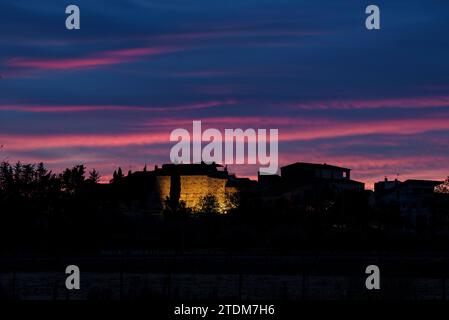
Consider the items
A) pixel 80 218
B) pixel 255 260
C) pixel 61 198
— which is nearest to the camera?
pixel 255 260

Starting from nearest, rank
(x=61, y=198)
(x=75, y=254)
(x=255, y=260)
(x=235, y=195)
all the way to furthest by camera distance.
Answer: (x=255, y=260), (x=75, y=254), (x=61, y=198), (x=235, y=195)

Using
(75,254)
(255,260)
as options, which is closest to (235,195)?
(75,254)

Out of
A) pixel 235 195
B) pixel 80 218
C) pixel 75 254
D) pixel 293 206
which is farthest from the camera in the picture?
pixel 235 195

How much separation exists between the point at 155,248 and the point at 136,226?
17668 mm

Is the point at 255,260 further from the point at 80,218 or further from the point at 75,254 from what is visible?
the point at 80,218

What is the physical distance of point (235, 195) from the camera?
648 feet

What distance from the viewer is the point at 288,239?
13500 centimetres

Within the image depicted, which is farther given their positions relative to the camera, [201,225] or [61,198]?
[201,225]
